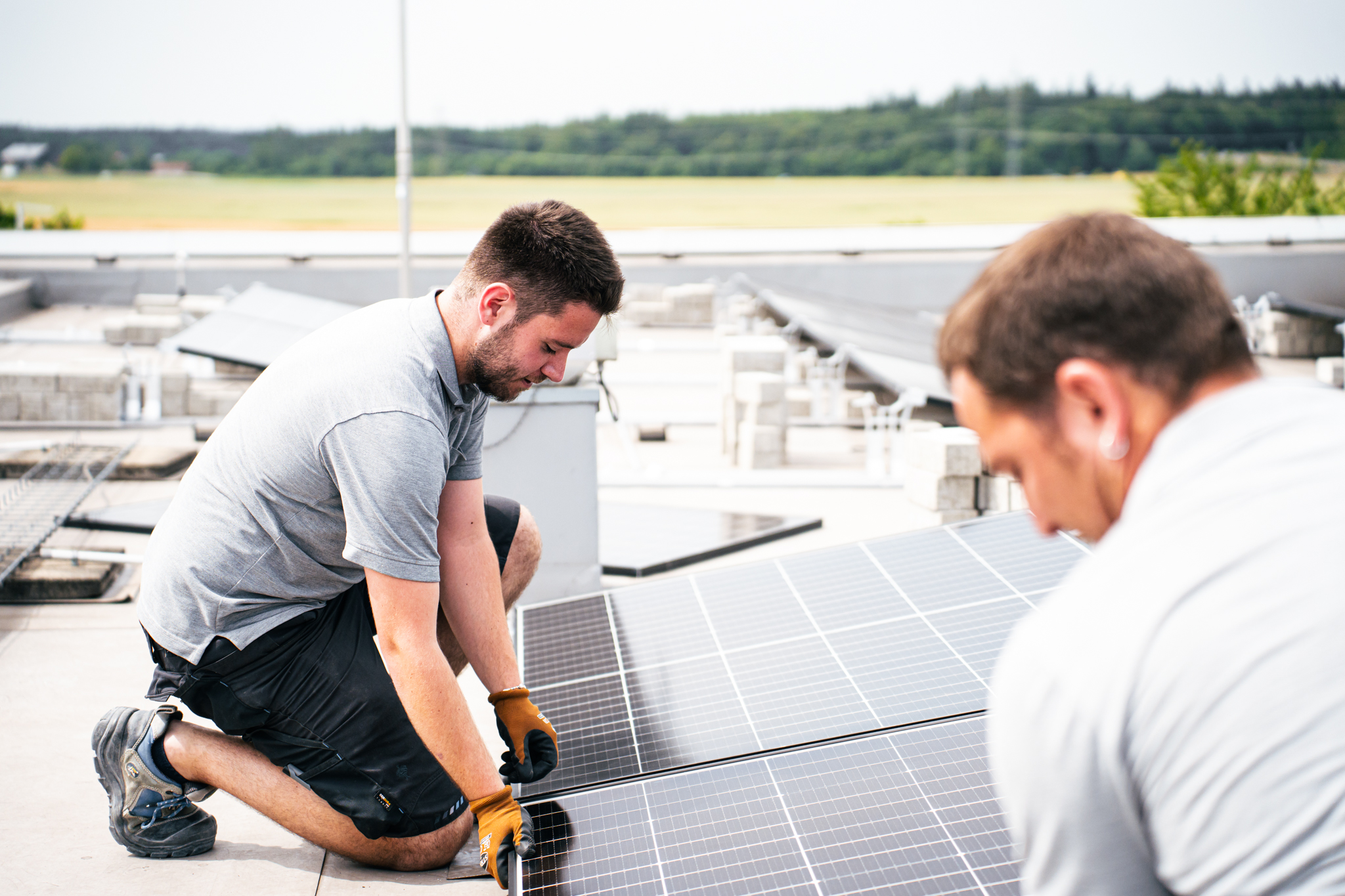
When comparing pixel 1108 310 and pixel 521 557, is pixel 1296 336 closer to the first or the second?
pixel 521 557

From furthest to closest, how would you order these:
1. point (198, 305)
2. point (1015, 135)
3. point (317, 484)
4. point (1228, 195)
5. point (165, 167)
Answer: point (1015, 135), point (165, 167), point (1228, 195), point (198, 305), point (317, 484)

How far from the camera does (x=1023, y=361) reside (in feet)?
3.87

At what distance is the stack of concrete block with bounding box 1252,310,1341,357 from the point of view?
66.9ft

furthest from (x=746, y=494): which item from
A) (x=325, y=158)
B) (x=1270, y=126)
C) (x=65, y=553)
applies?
(x=1270, y=126)

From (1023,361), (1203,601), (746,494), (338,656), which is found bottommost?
(746,494)

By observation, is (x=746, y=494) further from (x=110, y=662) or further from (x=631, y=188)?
(x=631, y=188)

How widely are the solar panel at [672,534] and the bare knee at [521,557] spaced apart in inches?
92.8

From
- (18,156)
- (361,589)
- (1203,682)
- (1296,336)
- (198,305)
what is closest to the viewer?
(1203,682)

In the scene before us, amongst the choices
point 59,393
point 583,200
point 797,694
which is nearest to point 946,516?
point 797,694

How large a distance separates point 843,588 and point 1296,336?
799 inches

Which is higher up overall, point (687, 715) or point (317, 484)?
point (317, 484)

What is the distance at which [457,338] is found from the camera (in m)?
2.94

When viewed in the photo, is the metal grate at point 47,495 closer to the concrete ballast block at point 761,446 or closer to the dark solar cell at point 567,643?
the dark solar cell at point 567,643

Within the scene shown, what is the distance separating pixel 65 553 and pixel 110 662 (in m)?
1.40
